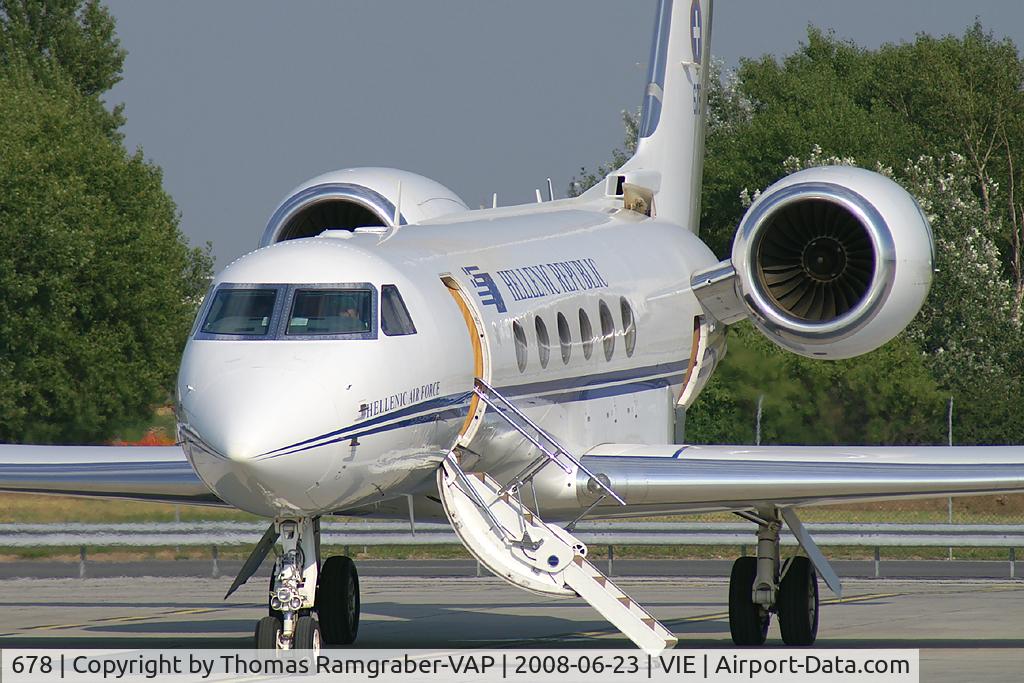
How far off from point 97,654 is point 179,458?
5.76 ft

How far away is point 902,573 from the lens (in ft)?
84.9

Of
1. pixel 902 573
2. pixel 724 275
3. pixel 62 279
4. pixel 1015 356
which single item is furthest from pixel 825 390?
pixel 62 279

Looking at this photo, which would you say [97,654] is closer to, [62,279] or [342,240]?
[342,240]

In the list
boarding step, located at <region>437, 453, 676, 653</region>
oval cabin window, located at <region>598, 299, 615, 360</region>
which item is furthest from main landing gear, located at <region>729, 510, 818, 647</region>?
boarding step, located at <region>437, 453, 676, 653</region>

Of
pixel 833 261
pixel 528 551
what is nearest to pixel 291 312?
pixel 528 551

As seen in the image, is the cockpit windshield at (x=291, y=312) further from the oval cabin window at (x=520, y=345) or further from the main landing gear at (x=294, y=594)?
the oval cabin window at (x=520, y=345)

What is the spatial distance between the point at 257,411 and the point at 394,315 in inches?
68.2

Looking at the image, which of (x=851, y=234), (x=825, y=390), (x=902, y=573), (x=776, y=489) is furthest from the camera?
(x=825, y=390)

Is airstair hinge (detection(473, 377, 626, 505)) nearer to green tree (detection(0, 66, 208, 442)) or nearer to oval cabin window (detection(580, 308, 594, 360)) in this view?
oval cabin window (detection(580, 308, 594, 360))

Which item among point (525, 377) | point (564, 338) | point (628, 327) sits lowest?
point (525, 377)

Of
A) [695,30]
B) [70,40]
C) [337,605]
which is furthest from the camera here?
[70,40]

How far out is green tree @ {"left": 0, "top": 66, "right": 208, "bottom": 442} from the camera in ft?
147

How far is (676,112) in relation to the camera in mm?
23719

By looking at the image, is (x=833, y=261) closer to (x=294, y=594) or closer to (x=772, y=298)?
(x=772, y=298)
